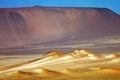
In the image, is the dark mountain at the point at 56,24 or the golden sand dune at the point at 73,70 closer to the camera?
the golden sand dune at the point at 73,70

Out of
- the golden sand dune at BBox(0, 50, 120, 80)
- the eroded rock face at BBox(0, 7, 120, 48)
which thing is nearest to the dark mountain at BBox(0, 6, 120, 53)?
the eroded rock face at BBox(0, 7, 120, 48)

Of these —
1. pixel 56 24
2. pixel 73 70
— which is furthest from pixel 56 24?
pixel 73 70

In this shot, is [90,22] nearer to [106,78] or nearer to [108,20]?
[108,20]

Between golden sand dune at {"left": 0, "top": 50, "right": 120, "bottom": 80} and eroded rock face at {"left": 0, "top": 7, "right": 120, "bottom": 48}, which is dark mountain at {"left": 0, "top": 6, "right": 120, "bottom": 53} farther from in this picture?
golden sand dune at {"left": 0, "top": 50, "right": 120, "bottom": 80}

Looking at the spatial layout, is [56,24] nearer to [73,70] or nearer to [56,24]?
[56,24]

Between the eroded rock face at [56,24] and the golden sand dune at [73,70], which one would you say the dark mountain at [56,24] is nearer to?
the eroded rock face at [56,24]

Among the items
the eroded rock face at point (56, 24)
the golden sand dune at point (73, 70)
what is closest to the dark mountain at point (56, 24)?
the eroded rock face at point (56, 24)

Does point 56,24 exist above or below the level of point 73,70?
above
